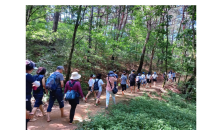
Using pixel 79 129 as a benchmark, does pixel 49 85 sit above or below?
above

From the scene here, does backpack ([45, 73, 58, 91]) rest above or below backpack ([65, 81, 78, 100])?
above

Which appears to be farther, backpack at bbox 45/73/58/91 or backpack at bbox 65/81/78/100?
backpack at bbox 45/73/58/91

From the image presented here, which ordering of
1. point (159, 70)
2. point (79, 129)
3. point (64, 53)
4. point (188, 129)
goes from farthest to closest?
point (159, 70) < point (64, 53) < point (188, 129) < point (79, 129)

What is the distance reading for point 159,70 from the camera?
24.3 metres

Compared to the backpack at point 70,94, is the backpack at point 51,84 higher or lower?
higher

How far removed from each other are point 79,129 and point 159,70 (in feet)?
76.8

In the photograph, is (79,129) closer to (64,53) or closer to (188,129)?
(188,129)

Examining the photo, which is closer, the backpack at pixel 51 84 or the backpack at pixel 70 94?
the backpack at pixel 70 94

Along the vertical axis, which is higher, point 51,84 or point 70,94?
point 51,84
